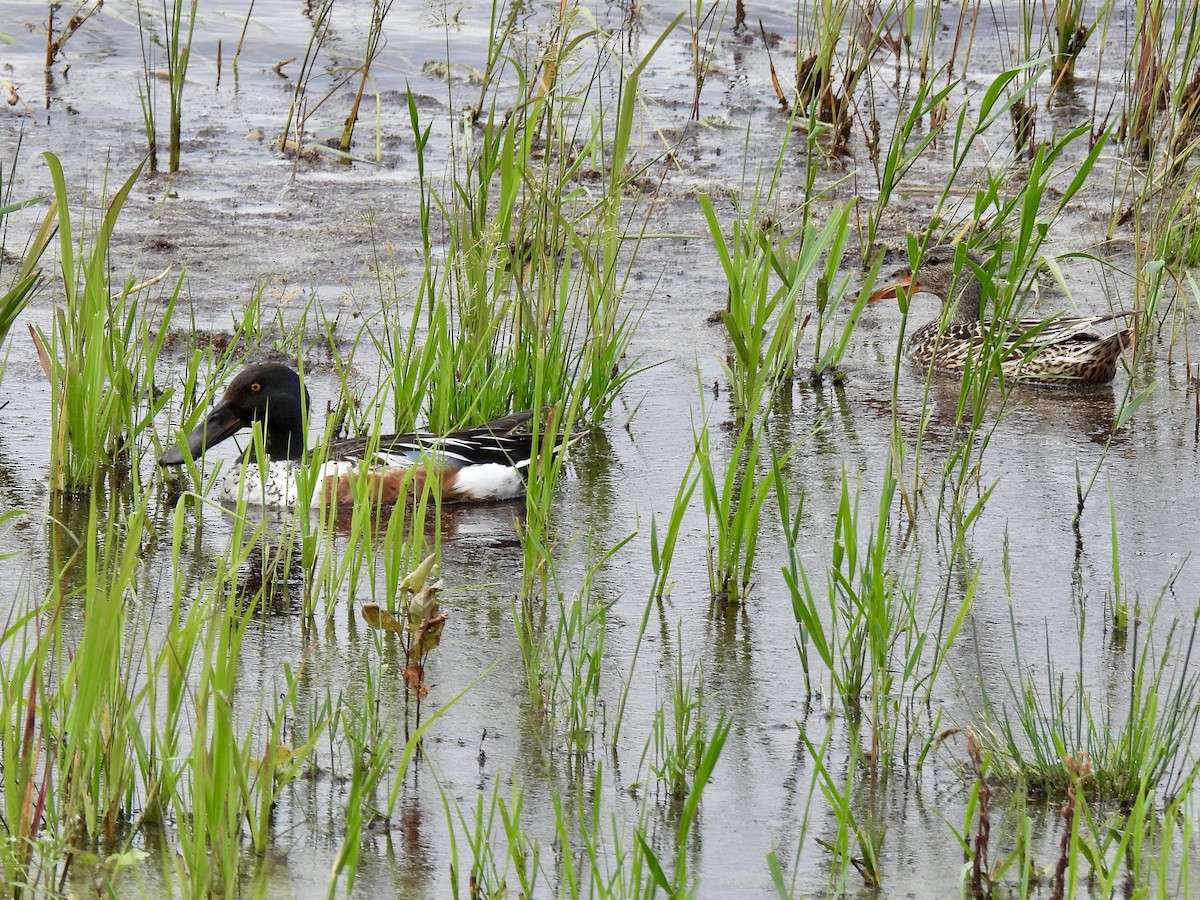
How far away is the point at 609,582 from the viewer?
469cm

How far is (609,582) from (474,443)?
1.09 metres

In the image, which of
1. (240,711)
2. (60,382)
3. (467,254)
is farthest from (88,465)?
(240,711)

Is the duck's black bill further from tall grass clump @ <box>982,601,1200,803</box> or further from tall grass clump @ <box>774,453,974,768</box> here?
tall grass clump @ <box>982,601,1200,803</box>

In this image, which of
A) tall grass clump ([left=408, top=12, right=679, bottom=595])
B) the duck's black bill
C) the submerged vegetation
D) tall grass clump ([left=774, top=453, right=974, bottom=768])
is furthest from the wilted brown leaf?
the duck's black bill

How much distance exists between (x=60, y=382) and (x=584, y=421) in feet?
6.16

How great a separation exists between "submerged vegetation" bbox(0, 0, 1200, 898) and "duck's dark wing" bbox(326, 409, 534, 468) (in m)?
0.12

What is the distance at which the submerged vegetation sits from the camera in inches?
119

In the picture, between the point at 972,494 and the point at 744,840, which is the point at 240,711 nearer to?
the point at 744,840

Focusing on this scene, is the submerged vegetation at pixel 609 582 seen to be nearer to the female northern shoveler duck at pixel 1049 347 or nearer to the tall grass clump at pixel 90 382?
the tall grass clump at pixel 90 382

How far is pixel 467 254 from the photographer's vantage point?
5.20m

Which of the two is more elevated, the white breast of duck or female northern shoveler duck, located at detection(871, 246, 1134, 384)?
female northern shoveler duck, located at detection(871, 246, 1134, 384)

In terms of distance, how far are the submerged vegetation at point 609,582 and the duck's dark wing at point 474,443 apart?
12 cm

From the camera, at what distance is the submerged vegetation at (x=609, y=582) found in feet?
9.89

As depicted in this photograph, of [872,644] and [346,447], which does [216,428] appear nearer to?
[346,447]
